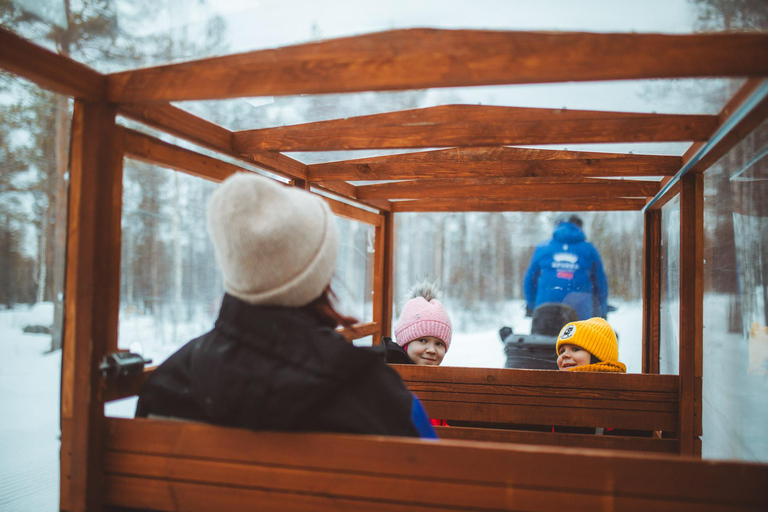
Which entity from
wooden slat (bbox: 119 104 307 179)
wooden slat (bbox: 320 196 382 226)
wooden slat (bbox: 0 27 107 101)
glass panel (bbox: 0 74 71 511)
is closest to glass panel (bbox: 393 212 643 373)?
wooden slat (bbox: 320 196 382 226)

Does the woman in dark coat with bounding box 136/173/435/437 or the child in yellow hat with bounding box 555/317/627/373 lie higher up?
the woman in dark coat with bounding box 136/173/435/437

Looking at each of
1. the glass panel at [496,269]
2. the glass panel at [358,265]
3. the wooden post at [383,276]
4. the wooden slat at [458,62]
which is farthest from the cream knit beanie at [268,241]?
the wooden post at [383,276]

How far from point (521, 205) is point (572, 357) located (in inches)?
65.3

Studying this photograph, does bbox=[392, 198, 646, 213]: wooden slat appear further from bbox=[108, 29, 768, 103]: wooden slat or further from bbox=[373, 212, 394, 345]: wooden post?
bbox=[108, 29, 768, 103]: wooden slat

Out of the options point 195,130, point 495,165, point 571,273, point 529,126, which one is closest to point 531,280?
point 571,273

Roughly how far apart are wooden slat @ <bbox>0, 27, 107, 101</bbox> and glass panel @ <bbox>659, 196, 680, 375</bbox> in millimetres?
3107

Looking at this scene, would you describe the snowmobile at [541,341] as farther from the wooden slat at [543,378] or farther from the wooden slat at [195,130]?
the wooden slat at [195,130]

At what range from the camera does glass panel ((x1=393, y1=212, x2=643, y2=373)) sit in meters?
4.59

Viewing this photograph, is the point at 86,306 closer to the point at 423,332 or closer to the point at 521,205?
the point at 423,332

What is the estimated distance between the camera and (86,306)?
1.58m

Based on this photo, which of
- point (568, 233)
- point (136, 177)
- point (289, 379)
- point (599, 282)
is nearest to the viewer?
point (289, 379)

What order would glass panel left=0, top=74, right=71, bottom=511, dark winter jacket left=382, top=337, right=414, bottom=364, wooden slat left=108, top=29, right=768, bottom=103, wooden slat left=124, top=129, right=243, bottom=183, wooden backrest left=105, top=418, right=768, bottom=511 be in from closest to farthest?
wooden backrest left=105, top=418, right=768, bottom=511 → wooden slat left=108, top=29, right=768, bottom=103 → wooden slat left=124, top=129, right=243, bottom=183 → glass panel left=0, top=74, right=71, bottom=511 → dark winter jacket left=382, top=337, right=414, bottom=364

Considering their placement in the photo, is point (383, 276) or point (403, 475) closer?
point (403, 475)

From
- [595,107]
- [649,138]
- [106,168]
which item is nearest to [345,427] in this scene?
[106,168]
